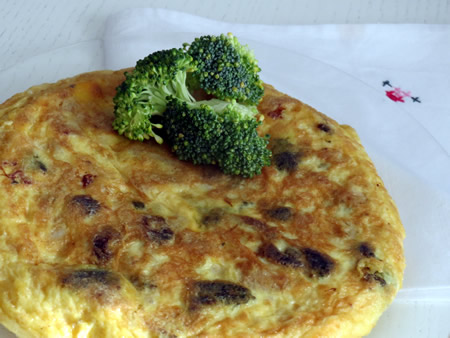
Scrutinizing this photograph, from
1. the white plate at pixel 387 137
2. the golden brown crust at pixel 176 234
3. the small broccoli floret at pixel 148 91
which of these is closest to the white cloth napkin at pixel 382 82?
the white plate at pixel 387 137

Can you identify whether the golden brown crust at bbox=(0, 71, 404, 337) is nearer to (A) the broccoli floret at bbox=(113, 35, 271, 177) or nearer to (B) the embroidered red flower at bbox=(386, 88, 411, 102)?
(A) the broccoli floret at bbox=(113, 35, 271, 177)

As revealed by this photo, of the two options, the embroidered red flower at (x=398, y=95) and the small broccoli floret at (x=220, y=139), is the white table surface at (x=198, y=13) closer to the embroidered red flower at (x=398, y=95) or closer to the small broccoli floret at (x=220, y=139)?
the embroidered red flower at (x=398, y=95)

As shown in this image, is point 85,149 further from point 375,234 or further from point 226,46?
point 375,234

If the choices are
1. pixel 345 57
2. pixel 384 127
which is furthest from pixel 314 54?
pixel 384 127

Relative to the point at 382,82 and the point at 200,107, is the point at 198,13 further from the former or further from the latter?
the point at 200,107

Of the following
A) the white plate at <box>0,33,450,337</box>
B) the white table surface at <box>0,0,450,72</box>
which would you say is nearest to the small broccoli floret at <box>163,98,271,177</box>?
the white plate at <box>0,33,450,337</box>
